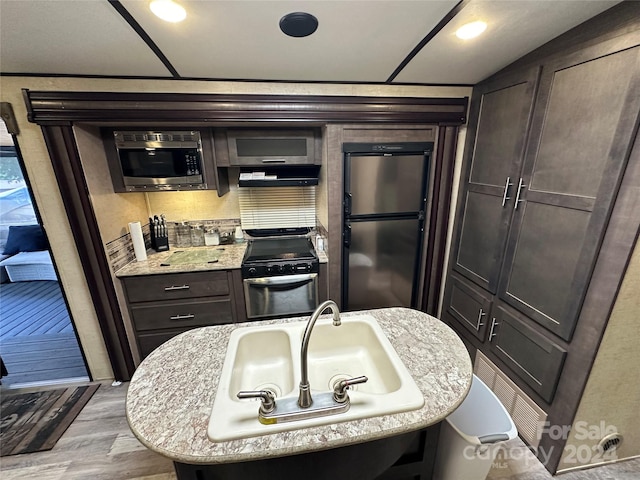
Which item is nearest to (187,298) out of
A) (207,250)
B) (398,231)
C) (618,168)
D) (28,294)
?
(207,250)

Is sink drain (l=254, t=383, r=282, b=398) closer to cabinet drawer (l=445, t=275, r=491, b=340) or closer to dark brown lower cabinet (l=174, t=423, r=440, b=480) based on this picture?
dark brown lower cabinet (l=174, t=423, r=440, b=480)

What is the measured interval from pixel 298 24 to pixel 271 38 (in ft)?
0.64

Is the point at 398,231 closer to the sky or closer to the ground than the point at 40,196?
closer to the ground

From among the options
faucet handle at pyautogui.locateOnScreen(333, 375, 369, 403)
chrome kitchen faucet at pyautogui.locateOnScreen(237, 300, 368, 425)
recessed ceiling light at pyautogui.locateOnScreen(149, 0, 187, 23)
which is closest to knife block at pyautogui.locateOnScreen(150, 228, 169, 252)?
recessed ceiling light at pyautogui.locateOnScreen(149, 0, 187, 23)

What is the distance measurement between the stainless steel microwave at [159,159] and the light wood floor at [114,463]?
1746 mm

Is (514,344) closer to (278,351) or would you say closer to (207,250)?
(278,351)

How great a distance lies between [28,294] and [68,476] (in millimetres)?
3281

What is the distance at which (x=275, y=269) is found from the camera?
2109 mm

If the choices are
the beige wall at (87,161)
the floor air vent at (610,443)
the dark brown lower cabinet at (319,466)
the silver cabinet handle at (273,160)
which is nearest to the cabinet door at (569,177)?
the floor air vent at (610,443)

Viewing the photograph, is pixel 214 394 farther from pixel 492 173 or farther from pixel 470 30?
pixel 492 173

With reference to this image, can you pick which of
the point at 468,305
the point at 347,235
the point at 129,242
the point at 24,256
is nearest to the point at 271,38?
the point at 347,235

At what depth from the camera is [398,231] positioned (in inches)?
88.7

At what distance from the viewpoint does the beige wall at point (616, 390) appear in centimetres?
119

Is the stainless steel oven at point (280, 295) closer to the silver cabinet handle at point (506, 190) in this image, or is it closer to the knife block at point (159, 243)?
the knife block at point (159, 243)
